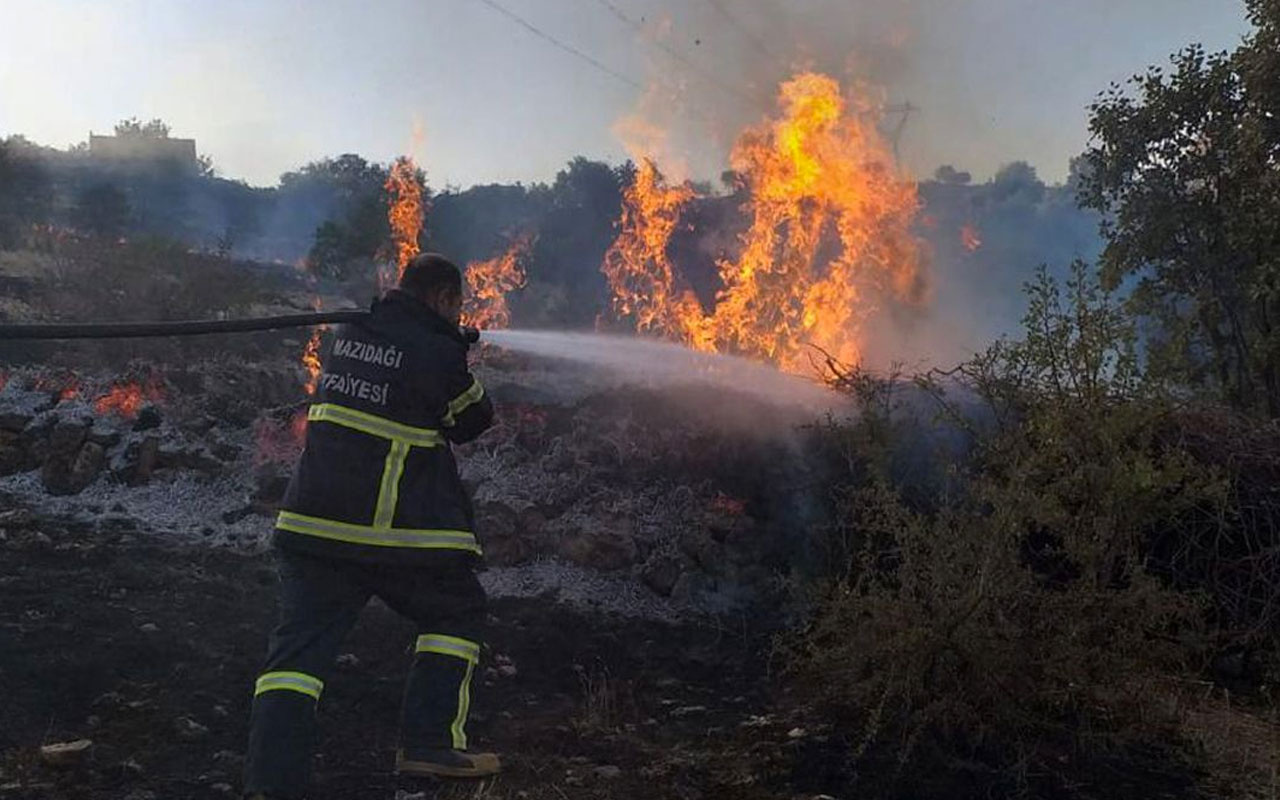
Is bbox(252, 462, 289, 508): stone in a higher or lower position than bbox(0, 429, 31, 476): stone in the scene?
higher

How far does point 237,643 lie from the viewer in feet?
14.2

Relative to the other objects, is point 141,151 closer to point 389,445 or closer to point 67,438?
point 67,438

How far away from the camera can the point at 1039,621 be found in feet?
12.2

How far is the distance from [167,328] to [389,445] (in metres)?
0.82

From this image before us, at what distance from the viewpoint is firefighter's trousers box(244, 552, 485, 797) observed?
2793 millimetres

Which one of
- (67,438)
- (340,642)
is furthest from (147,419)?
(340,642)

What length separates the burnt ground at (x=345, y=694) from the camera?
3154mm

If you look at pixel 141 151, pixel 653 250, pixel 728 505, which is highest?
pixel 141 151

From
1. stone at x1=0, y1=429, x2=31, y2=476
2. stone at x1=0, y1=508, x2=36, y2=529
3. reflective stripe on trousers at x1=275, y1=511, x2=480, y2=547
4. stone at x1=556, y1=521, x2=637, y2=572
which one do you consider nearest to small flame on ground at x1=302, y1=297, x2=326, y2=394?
stone at x1=0, y1=429, x2=31, y2=476

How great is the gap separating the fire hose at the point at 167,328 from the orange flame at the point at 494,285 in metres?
8.87

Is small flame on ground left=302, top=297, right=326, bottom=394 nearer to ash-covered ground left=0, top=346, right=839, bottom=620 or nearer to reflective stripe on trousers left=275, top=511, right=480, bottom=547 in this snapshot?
ash-covered ground left=0, top=346, right=839, bottom=620

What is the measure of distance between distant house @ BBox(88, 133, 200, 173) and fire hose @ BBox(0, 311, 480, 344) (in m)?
54.1

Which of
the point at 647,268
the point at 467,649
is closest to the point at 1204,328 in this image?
the point at 467,649

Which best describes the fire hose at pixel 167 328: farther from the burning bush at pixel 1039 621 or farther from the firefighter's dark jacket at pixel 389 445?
the burning bush at pixel 1039 621
